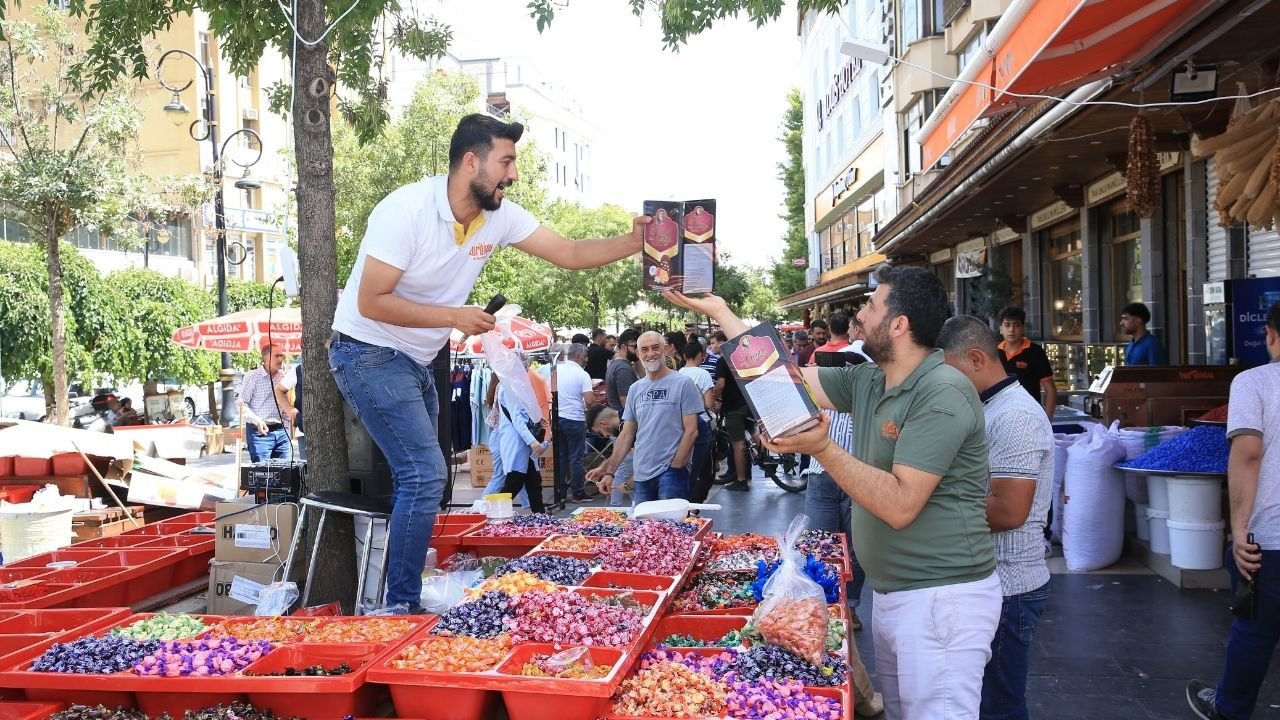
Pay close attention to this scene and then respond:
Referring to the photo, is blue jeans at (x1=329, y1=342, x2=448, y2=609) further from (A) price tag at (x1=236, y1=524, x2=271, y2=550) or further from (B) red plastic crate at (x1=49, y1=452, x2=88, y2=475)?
(B) red plastic crate at (x1=49, y1=452, x2=88, y2=475)

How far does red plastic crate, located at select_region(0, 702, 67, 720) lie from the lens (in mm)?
2998

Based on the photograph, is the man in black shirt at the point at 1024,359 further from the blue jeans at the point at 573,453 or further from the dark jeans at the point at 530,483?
the blue jeans at the point at 573,453

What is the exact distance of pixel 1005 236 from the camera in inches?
763

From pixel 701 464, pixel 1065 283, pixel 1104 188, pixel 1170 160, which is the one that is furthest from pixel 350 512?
pixel 1065 283

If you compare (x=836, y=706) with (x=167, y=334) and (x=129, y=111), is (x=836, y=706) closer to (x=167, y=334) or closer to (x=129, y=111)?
(x=129, y=111)

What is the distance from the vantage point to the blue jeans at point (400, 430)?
3.96 meters

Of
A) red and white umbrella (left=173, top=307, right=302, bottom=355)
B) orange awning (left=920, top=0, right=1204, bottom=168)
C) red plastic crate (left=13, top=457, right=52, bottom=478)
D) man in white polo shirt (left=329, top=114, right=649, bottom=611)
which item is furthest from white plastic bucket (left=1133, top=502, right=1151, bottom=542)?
red and white umbrella (left=173, top=307, right=302, bottom=355)

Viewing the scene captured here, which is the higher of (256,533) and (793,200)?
(793,200)

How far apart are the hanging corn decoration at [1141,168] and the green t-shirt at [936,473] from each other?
222 inches

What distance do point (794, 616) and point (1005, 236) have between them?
17.8m

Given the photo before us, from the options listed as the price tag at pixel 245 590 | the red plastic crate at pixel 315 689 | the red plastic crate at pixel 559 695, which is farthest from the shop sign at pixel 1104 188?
the red plastic crate at pixel 315 689

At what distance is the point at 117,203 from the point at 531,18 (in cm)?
1470

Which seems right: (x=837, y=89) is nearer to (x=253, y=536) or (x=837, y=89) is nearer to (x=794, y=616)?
(x=253, y=536)

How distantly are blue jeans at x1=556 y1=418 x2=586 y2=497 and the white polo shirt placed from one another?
7.91 m
